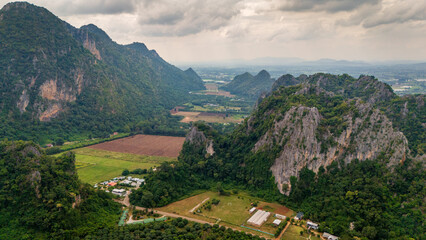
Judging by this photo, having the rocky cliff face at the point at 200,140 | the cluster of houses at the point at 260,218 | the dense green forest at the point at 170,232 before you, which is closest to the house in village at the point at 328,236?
the cluster of houses at the point at 260,218

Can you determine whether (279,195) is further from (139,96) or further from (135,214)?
(139,96)

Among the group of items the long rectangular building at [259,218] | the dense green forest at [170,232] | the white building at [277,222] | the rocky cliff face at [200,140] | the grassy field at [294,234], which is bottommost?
the grassy field at [294,234]

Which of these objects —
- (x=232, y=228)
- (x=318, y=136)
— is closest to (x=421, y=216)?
(x=318, y=136)

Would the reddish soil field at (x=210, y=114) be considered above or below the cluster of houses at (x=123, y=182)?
above

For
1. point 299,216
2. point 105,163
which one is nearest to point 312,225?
point 299,216

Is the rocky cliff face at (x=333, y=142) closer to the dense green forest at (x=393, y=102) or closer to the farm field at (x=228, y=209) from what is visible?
the dense green forest at (x=393, y=102)

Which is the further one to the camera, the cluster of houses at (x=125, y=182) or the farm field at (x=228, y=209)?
the cluster of houses at (x=125, y=182)

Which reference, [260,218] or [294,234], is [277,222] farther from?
[294,234]

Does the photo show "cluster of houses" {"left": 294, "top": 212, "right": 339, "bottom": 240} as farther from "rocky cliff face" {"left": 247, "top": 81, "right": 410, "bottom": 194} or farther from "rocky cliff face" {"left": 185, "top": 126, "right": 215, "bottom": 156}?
"rocky cliff face" {"left": 185, "top": 126, "right": 215, "bottom": 156}
